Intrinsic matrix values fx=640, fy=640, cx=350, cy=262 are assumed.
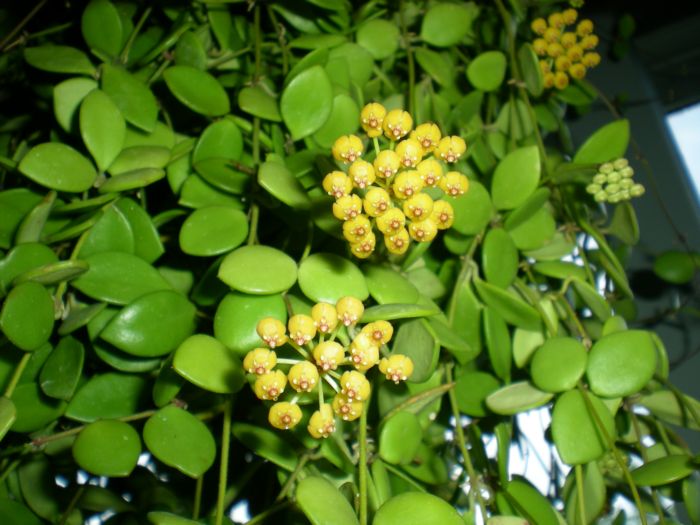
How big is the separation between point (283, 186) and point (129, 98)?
0.21 m

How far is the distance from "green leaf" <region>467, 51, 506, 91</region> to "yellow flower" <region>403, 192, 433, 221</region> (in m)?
0.34

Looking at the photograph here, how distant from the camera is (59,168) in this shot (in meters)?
0.52

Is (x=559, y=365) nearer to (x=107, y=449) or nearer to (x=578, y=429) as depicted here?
(x=578, y=429)

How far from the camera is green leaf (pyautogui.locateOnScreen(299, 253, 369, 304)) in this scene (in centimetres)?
44

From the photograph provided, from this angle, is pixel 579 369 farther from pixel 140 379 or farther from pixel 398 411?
pixel 140 379

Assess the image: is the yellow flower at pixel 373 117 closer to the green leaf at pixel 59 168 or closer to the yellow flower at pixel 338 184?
the yellow flower at pixel 338 184

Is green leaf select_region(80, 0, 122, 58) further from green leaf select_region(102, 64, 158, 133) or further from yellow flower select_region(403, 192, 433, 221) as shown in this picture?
yellow flower select_region(403, 192, 433, 221)

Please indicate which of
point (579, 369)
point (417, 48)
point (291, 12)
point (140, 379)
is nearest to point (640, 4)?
point (417, 48)

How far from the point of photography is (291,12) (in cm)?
68

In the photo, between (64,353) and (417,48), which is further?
(417,48)

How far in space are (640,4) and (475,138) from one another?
0.69m

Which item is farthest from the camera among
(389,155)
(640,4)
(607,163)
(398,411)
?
(640,4)

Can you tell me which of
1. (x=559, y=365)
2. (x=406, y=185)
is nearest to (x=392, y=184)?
(x=406, y=185)

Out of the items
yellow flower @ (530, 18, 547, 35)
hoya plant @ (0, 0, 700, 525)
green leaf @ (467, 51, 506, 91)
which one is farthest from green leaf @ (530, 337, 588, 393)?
yellow flower @ (530, 18, 547, 35)
